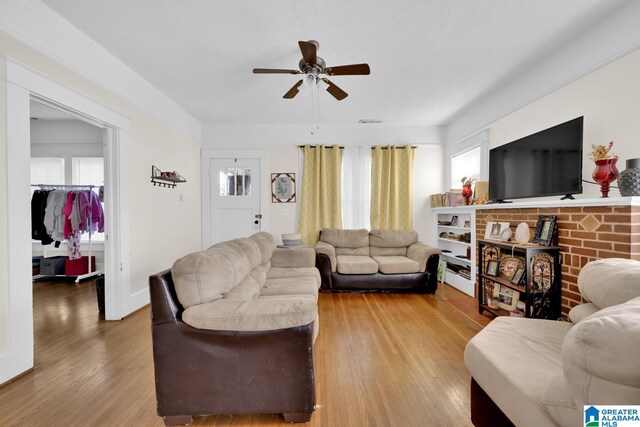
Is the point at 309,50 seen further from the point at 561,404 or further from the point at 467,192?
the point at 467,192

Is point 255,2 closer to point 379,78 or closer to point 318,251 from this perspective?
point 379,78

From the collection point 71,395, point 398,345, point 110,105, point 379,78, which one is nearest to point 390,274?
point 398,345

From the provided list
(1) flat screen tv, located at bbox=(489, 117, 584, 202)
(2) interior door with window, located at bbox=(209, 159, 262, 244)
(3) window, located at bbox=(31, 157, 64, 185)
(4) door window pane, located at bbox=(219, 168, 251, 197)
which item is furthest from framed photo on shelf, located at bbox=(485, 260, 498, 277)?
(3) window, located at bbox=(31, 157, 64, 185)

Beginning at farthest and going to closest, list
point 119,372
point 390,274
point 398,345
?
point 390,274 < point 398,345 < point 119,372

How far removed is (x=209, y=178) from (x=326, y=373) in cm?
393

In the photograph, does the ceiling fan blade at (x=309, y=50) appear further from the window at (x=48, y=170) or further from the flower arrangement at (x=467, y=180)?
the window at (x=48, y=170)

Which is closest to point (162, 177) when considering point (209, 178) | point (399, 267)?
point (209, 178)

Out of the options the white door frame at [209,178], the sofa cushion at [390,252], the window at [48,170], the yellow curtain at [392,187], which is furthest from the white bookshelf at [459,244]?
the window at [48,170]

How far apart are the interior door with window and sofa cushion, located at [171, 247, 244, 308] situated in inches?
128

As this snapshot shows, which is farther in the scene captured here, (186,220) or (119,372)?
(186,220)

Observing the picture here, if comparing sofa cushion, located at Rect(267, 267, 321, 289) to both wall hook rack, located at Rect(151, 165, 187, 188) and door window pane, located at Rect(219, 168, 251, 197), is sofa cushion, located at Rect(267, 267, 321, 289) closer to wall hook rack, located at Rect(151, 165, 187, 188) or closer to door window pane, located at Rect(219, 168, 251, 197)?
wall hook rack, located at Rect(151, 165, 187, 188)

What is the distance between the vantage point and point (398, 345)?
89.9 inches

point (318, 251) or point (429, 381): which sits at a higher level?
point (318, 251)

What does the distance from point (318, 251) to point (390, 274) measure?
3.42ft
